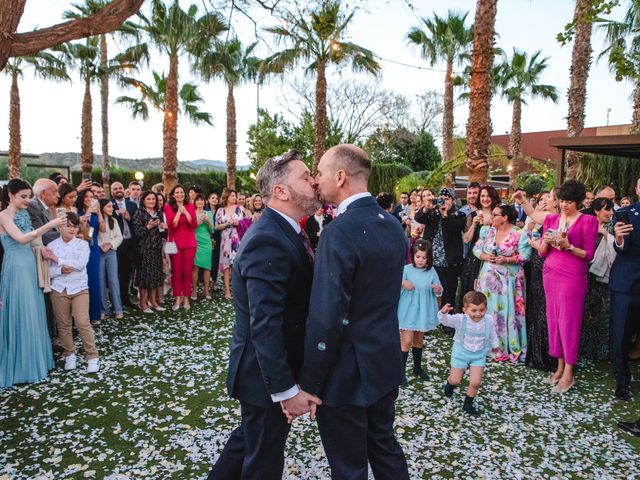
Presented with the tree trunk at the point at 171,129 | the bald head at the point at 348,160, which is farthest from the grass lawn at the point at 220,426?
the tree trunk at the point at 171,129

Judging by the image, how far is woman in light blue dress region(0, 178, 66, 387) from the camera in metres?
4.81

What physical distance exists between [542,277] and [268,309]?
4559 millimetres

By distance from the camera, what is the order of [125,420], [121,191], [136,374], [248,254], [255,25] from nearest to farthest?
[248,254], [125,420], [136,374], [255,25], [121,191]

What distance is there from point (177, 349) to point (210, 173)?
27437mm

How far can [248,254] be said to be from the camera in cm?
220

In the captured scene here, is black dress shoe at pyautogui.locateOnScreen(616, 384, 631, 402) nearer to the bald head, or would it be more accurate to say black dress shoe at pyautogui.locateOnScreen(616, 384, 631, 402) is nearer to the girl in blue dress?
the girl in blue dress

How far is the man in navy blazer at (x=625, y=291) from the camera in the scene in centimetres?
454

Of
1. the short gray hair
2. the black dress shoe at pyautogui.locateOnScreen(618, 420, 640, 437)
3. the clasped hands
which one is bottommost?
the black dress shoe at pyautogui.locateOnScreen(618, 420, 640, 437)

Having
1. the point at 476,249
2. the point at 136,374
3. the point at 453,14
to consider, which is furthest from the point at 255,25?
the point at 453,14

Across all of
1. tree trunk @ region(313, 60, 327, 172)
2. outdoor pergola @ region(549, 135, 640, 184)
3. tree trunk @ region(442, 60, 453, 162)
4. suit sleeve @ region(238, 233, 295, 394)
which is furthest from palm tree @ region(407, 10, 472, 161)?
suit sleeve @ region(238, 233, 295, 394)

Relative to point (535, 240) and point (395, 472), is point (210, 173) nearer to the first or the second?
point (535, 240)

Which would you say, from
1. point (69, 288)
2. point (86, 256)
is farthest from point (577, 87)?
point (69, 288)

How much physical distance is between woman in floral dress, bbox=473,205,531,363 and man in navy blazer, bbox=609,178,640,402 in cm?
118

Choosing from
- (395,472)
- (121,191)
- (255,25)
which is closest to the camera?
(395,472)
